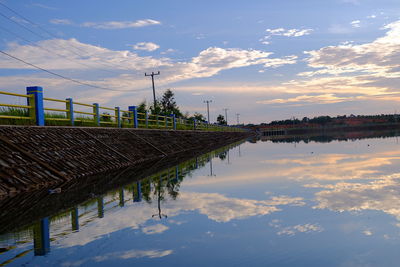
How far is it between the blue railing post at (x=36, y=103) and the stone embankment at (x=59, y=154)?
1.59ft

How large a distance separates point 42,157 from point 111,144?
18.9 ft

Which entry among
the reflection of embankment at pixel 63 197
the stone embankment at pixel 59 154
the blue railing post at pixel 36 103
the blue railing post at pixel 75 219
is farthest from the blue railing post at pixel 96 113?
the blue railing post at pixel 75 219

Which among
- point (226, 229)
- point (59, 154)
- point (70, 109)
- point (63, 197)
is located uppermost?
point (70, 109)

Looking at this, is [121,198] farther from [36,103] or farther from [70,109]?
[70,109]

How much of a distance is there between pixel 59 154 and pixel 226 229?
25.7 ft

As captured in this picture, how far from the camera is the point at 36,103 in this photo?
510 inches

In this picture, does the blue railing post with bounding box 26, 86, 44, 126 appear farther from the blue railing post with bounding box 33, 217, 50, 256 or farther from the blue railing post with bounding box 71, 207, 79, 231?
the blue railing post with bounding box 33, 217, 50, 256

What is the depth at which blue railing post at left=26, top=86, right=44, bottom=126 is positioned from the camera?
12852 mm

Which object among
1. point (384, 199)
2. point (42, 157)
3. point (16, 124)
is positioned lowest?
point (384, 199)

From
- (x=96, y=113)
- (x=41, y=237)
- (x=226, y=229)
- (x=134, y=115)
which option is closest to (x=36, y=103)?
(x=96, y=113)

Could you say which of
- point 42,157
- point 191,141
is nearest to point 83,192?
point 42,157

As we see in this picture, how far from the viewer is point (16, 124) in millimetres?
12234

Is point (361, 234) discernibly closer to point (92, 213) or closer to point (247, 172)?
point (92, 213)

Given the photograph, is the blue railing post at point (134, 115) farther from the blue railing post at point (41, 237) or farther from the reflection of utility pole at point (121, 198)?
the blue railing post at point (41, 237)
